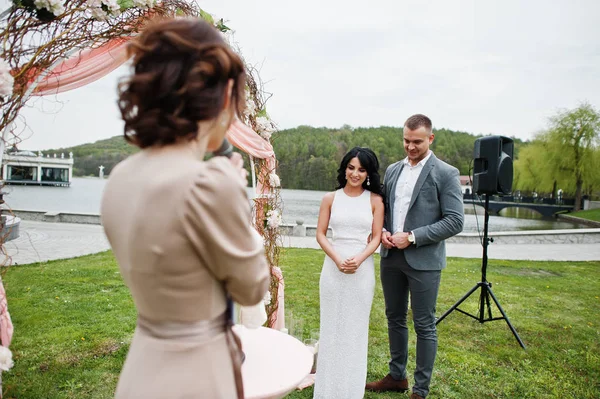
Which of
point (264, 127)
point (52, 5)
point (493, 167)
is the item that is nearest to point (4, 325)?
point (52, 5)

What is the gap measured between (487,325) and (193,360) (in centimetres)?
520

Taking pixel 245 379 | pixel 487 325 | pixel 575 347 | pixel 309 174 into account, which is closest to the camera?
pixel 245 379

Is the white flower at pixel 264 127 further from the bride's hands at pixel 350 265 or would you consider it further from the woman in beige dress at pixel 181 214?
the woman in beige dress at pixel 181 214

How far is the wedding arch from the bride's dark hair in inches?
30.9

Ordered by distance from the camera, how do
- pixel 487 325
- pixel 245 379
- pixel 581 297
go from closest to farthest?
pixel 245 379 < pixel 487 325 < pixel 581 297

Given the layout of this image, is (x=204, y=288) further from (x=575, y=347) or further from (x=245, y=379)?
(x=575, y=347)

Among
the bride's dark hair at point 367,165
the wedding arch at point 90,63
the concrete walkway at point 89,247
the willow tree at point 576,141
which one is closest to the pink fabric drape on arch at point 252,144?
the wedding arch at point 90,63

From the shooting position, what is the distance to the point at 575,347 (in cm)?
471

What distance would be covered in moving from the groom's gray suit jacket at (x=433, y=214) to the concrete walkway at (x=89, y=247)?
19.0 ft

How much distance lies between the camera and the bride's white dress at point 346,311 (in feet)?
10.6

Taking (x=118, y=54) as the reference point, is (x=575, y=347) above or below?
below

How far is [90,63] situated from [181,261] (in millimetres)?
2934

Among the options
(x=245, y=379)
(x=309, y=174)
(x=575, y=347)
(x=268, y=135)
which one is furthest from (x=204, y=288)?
(x=309, y=174)

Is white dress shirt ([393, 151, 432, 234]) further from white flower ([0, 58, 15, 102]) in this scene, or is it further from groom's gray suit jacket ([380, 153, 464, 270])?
white flower ([0, 58, 15, 102])
